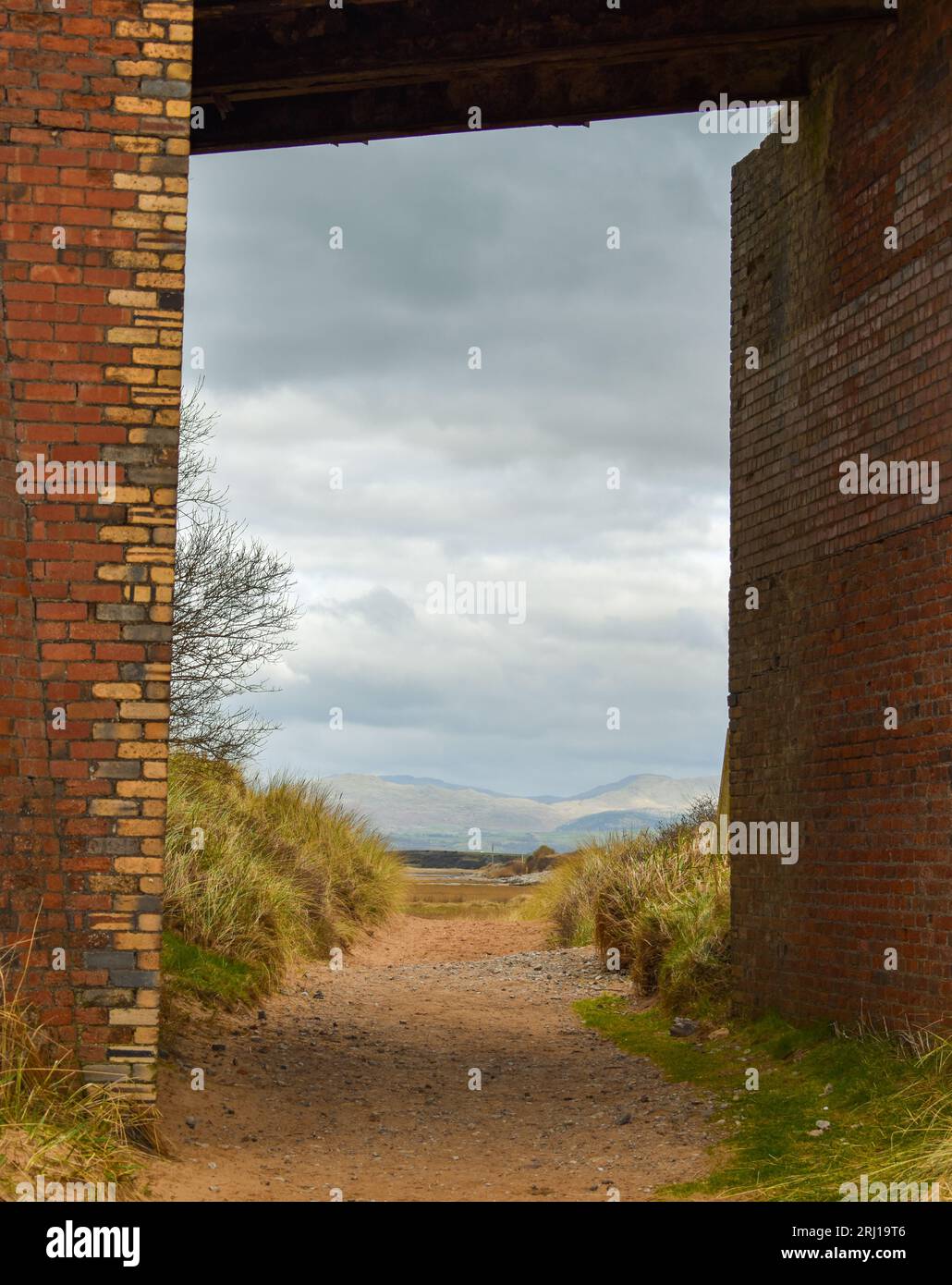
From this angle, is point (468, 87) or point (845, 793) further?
point (468, 87)

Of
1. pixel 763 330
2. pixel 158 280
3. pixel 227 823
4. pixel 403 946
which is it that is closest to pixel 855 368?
pixel 763 330

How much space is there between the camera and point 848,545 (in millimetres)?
9023

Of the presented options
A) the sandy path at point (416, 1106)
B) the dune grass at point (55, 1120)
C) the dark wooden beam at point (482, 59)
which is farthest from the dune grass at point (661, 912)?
the dark wooden beam at point (482, 59)

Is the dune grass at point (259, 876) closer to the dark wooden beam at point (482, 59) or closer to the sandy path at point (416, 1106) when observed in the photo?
the sandy path at point (416, 1106)

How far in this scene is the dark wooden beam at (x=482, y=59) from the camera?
902 centimetres

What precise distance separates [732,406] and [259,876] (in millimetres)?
6128

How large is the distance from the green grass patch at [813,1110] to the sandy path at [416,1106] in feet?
0.91

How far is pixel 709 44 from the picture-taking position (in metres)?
9.16

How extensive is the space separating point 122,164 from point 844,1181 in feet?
19.5

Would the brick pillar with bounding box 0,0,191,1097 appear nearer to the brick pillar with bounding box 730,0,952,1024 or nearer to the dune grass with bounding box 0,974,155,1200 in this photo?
the dune grass with bounding box 0,974,155,1200

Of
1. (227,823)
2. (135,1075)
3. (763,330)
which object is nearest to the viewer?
(135,1075)

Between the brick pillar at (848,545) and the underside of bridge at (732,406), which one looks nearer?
the underside of bridge at (732,406)


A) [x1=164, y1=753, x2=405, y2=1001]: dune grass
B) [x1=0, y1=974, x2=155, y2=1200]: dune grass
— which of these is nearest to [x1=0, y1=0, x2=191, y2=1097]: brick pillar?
[x1=0, y1=974, x2=155, y2=1200]: dune grass

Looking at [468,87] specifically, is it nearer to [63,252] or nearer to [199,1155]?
[63,252]
